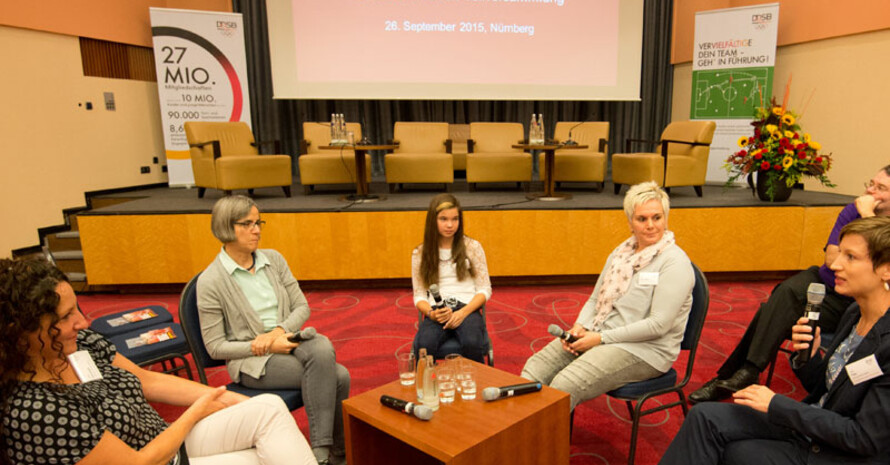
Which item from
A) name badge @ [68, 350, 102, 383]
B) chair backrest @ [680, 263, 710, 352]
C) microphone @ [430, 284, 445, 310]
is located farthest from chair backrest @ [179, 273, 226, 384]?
chair backrest @ [680, 263, 710, 352]

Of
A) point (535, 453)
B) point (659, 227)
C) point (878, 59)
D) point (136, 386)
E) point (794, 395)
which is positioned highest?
point (878, 59)

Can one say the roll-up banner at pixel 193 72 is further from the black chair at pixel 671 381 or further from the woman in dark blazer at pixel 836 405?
the woman in dark blazer at pixel 836 405

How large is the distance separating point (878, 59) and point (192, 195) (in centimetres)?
730

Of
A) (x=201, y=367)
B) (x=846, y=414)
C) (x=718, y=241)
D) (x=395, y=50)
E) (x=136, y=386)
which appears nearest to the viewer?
(x=846, y=414)

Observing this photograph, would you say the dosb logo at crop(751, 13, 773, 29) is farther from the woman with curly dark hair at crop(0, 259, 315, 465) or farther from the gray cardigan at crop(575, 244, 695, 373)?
the woman with curly dark hair at crop(0, 259, 315, 465)

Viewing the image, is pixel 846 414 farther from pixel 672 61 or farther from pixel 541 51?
pixel 672 61

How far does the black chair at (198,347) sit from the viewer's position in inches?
81.0

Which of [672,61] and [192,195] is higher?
[672,61]

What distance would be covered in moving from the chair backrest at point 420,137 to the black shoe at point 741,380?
4.42m

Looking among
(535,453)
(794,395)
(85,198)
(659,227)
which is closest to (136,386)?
(535,453)

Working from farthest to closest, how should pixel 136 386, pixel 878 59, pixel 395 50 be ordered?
pixel 395 50, pixel 878 59, pixel 136 386

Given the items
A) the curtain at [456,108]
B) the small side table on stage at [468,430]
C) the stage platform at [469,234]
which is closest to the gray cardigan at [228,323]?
the small side table on stage at [468,430]

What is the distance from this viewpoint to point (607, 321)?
87.9 inches

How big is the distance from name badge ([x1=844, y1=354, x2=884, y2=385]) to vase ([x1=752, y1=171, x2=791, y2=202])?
3.80 m
